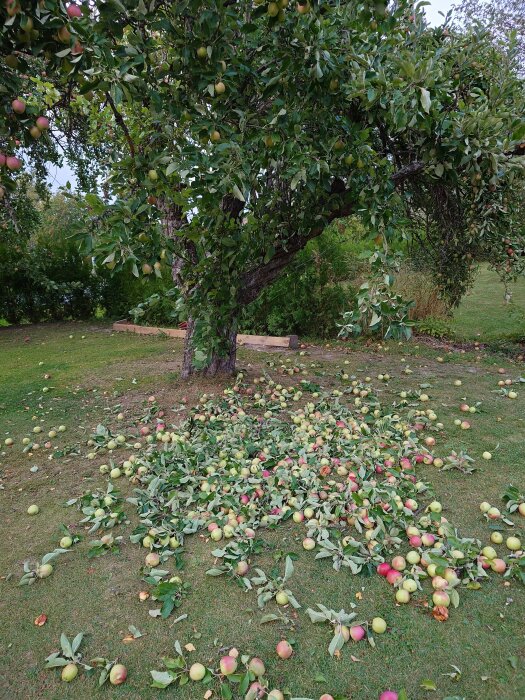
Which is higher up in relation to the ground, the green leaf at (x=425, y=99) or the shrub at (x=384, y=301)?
the green leaf at (x=425, y=99)

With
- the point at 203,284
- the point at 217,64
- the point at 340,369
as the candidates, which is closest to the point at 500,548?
the point at 203,284

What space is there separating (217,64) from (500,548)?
304 centimetres

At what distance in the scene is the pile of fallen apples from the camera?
2.27 meters

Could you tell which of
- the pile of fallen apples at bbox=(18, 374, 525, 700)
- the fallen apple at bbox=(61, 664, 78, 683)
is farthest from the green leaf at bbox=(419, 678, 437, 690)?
the fallen apple at bbox=(61, 664, 78, 683)

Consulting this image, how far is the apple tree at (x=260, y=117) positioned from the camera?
2.24 m

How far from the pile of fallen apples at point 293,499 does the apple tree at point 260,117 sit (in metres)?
0.87

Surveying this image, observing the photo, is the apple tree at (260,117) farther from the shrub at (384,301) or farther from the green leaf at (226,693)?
the green leaf at (226,693)

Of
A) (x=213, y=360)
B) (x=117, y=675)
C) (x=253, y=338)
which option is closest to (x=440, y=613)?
(x=117, y=675)

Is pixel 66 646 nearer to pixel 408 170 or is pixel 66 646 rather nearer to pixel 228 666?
pixel 228 666

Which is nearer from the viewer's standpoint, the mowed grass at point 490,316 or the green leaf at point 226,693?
the green leaf at point 226,693

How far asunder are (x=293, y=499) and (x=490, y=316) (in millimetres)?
8370

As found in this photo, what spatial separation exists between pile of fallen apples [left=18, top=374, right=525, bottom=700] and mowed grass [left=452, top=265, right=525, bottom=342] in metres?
3.78

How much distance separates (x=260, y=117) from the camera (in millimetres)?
3188

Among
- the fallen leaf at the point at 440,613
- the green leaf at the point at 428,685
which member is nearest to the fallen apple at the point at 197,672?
the green leaf at the point at 428,685
